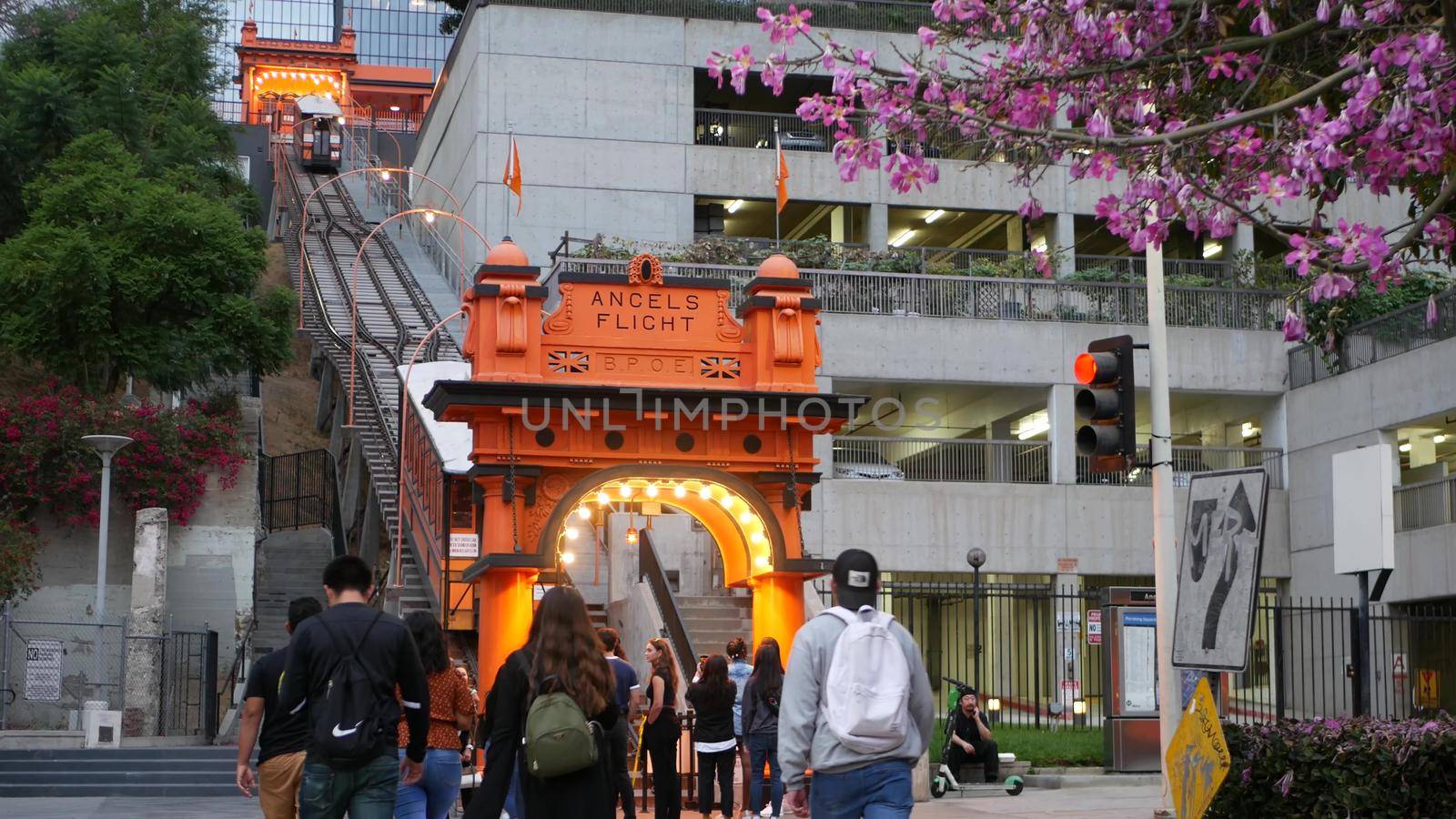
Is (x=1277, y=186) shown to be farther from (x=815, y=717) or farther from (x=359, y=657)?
(x=359, y=657)

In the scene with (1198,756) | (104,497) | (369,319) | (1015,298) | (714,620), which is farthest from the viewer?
(369,319)

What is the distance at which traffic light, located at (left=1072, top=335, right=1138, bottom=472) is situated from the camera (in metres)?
12.0

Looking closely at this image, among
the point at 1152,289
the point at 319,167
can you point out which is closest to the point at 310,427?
the point at 319,167

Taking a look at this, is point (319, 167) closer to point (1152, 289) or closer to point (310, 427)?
point (310, 427)

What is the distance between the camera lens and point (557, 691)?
Result: 8109mm

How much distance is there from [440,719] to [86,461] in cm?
2113

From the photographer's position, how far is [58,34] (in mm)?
36938

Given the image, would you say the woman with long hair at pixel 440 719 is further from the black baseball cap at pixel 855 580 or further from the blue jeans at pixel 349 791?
the black baseball cap at pixel 855 580

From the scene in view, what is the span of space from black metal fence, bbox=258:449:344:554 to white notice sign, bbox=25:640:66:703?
443 inches

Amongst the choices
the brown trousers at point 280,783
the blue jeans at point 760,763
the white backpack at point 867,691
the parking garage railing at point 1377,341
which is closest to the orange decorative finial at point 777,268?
→ the blue jeans at point 760,763

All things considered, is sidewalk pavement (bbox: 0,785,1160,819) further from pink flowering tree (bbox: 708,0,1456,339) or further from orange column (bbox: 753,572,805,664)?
pink flowering tree (bbox: 708,0,1456,339)

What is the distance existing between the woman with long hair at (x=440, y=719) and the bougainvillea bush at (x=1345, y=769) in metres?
4.94

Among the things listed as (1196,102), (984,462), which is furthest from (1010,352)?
(1196,102)

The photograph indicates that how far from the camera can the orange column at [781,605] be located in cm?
1956
